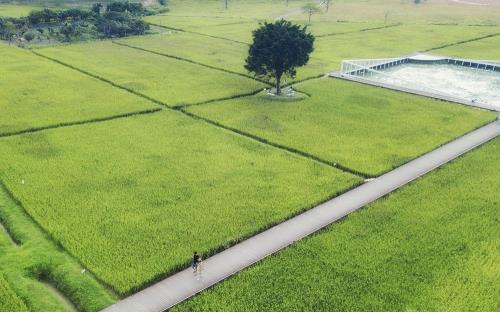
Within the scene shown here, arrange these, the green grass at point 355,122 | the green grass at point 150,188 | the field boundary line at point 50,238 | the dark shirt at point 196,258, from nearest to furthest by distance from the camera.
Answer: the field boundary line at point 50,238 < the dark shirt at point 196,258 < the green grass at point 150,188 < the green grass at point 355,122

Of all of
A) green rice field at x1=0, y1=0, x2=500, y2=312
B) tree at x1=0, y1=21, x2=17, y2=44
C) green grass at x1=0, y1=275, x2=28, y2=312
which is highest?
tree at x1=0, y1=21, x2=17, y2=44

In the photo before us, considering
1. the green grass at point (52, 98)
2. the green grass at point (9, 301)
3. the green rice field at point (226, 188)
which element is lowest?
the green grass at point (9, 301)

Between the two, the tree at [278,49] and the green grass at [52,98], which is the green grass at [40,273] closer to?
the green grass at [52,98]

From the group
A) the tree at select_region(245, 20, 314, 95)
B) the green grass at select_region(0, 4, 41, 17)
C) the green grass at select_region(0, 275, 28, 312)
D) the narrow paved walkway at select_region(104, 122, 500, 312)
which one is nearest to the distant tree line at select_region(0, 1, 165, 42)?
the green grass at select_region(0, 4, 41, 17)

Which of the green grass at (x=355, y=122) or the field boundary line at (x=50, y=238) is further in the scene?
the green grass at (x=355, y=122)

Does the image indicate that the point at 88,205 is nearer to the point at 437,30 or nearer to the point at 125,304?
the point at 125,304

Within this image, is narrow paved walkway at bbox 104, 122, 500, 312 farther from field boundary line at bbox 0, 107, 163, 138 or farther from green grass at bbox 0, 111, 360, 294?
field boundary line at bbox 0, 107, 163, 138

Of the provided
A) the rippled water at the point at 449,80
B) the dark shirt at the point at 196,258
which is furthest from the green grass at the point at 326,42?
the dark shirt at the point at 196,258
